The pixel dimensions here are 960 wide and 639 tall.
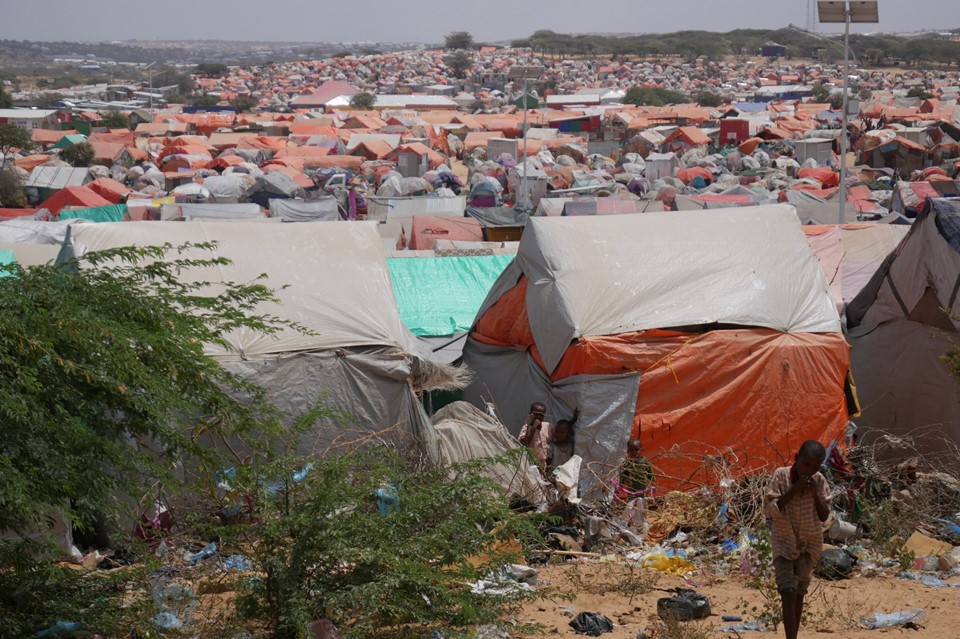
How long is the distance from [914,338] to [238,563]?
6.08 meters

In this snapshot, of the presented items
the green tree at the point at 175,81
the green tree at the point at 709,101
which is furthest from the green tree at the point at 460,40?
the green tree at the point at 709,101

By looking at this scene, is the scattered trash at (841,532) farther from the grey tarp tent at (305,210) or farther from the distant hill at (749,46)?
the distant hill at (749,46)

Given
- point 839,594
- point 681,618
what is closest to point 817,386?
point 839,594

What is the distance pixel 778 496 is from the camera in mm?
4887

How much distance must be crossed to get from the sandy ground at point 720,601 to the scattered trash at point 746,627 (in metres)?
0.06

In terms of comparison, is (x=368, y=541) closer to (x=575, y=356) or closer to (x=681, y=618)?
(x=681, y=618)

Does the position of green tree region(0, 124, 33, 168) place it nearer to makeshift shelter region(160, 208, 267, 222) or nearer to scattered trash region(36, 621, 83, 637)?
makeshift shelter region(160, 208, 267, 222)

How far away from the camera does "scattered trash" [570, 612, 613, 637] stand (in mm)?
5793

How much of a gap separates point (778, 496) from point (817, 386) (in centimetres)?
415

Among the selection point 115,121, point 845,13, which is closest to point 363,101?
point 115,121

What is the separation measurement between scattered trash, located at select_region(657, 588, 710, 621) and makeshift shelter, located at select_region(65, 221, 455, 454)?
2811mm

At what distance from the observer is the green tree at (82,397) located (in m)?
4.87

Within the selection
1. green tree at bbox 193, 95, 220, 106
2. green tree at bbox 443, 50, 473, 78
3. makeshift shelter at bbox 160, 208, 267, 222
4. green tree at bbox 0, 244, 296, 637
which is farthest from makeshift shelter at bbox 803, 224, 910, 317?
green tree at bbox 443, 50, 473, 78

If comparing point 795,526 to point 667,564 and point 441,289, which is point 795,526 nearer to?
point 667,564
